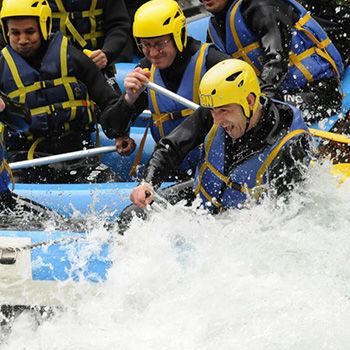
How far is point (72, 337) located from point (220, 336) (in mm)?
656

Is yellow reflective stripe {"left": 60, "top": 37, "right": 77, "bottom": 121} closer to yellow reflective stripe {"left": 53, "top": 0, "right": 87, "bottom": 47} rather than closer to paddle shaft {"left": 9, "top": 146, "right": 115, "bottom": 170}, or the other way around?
paddle shaft {"left": 9, "top": 146, "right": 115, "bottom": 170}

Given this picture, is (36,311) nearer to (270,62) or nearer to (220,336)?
(220,336)

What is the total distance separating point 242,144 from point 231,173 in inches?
5.7

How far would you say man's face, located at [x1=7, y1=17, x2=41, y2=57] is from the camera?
17.8ft

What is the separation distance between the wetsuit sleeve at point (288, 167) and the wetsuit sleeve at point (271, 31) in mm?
1089

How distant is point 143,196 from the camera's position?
4.54 metres

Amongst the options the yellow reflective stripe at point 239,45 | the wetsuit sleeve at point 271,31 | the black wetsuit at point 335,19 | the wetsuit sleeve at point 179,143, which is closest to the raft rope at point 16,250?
the wetsuit sleeve at point 179,143

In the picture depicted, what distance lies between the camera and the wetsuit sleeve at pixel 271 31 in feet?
18.3

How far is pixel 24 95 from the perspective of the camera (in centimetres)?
559

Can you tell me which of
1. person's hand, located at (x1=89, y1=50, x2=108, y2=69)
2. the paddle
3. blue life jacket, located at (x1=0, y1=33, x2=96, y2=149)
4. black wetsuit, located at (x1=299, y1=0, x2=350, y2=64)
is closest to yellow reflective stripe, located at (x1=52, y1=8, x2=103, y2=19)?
person's hand, located at (x1=89, y1=50, x2=108, y2=69)

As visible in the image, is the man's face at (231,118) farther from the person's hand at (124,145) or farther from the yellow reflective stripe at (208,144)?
the person's hand at (124,145)

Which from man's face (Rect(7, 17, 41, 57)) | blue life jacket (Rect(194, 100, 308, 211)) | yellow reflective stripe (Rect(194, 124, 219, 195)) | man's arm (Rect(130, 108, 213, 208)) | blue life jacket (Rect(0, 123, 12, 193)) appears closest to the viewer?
blue life jacket (Rect(194, 100, 308, 211))

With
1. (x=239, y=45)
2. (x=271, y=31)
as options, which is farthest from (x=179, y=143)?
(x=239, y=45)

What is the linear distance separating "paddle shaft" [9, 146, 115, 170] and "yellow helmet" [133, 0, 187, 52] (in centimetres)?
84
